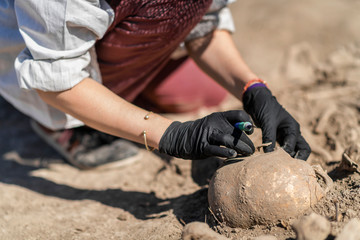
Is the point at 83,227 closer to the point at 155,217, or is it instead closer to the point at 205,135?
the point at 155,217

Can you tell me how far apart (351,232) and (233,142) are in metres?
0.56

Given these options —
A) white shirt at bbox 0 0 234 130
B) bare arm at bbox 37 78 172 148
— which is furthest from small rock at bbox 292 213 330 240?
white shirt at bbox 0 0 234 130

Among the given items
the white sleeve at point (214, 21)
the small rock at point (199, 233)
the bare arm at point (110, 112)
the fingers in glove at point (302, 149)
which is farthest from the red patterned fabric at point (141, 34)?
the small rock at point (199, 233)

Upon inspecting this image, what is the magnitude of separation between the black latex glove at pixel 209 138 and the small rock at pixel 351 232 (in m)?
0.49

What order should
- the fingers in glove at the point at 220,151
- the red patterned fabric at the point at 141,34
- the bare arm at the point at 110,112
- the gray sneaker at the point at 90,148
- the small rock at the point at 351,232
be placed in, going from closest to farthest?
the small rock at the point at 351,232, the fingers in glove at the point at 220,151, the bare arm at the point at 110,112, the red patterned fabric at the point at 141,34, the gray sneaker at the point at 90,148

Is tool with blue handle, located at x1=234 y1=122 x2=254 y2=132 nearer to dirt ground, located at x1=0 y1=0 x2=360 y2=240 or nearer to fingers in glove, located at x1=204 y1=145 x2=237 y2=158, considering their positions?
fingers in glove, located at x1=204 y1=145 x2=237 y2=158

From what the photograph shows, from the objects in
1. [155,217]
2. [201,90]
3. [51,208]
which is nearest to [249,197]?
[155,217]

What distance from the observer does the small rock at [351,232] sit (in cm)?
118

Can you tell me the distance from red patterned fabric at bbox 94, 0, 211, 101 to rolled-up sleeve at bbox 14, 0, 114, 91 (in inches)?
7.5

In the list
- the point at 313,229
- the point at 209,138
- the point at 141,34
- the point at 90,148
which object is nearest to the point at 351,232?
the point at 313,229

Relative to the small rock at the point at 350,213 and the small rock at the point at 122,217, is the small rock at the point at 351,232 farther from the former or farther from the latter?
the small rock at the point at 122,217

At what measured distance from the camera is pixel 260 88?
191 centimetres

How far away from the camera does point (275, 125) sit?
5.71ft

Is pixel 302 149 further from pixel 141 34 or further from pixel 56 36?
pixel 56 36
